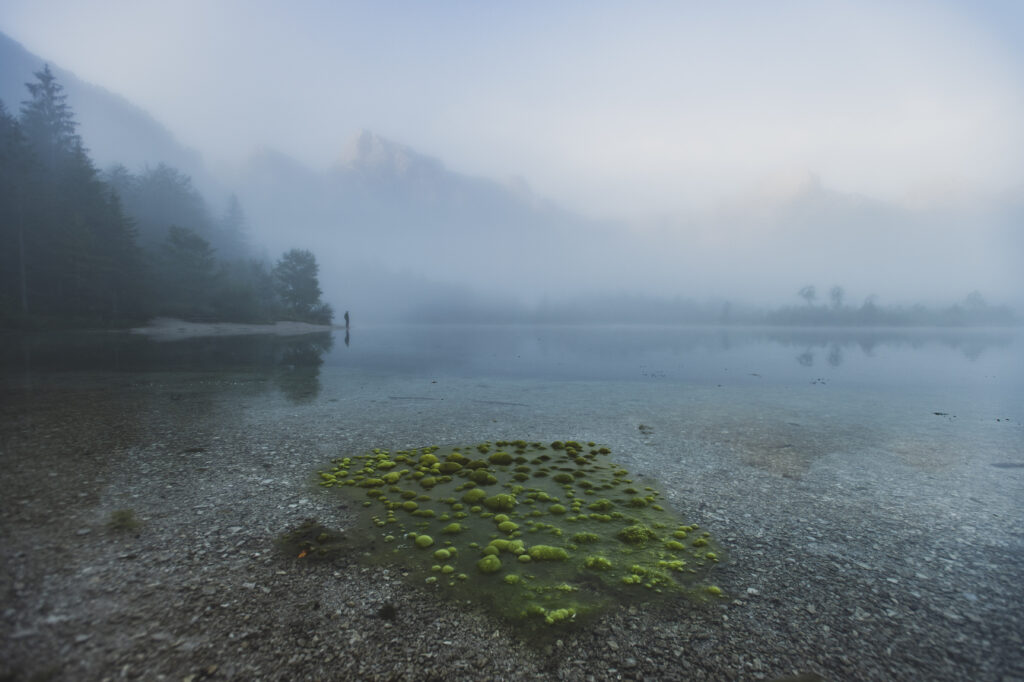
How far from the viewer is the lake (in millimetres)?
5098

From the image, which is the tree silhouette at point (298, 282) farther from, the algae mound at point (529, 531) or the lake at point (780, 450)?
the algae mound at point (529, 531)

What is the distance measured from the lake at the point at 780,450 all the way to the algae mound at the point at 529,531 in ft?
2.61

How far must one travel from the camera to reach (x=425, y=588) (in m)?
5.63

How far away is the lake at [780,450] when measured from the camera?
16.7 feet

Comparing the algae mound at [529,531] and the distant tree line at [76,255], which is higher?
the distant tree line at [76,255]

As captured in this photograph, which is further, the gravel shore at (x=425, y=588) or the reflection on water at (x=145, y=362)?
the reflection on water at (x=145, y=362)

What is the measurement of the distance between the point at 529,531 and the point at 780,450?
30.8ft

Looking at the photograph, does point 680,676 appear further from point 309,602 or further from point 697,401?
point 697,401

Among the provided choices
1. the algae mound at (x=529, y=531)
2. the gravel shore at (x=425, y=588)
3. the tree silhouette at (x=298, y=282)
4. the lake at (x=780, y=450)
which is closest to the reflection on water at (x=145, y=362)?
the lake at (x=780, y=450)

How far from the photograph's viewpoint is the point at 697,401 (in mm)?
20719

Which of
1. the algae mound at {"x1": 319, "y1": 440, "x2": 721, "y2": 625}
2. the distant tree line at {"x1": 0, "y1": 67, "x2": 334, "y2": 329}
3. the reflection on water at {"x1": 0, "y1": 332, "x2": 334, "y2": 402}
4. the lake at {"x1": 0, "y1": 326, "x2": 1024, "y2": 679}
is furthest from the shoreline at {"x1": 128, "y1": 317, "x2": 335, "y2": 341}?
the algae mound at {"x1": 319, "y1": 440, "x2": 721, "y2": 625}

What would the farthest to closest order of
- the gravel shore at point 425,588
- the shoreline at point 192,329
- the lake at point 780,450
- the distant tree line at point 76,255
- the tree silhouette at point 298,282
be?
the tree silhouette at point 298,282 < the shoreline at point 192,329 < the distant tree line at point 76,255 < the lake at point 780,450 < the gravel shore at point 425,588

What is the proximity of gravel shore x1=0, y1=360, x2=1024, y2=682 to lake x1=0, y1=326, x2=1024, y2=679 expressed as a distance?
0.05 m

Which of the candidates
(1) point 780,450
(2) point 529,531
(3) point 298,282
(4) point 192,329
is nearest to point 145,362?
(2) point 529,531
